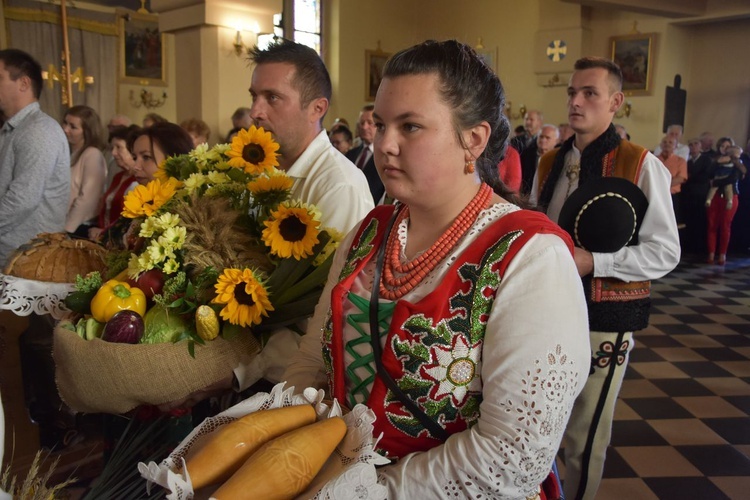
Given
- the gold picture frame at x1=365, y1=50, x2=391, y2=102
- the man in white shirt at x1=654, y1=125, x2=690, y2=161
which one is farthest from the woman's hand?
the gold picture frame at x1=365, y1=50, x2=391, y2=102

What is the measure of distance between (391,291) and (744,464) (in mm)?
2930

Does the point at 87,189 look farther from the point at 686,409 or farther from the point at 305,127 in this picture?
the point at 686,409

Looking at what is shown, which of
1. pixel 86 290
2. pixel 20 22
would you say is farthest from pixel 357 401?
pixel 20 22

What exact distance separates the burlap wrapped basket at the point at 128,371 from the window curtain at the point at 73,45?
33.2 feet

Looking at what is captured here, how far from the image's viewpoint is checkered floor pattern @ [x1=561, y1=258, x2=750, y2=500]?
3.29 meters

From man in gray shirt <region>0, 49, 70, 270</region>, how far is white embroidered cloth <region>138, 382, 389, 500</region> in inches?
117

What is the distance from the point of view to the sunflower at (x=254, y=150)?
208cm

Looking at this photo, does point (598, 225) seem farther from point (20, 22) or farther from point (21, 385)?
point (20, 22)

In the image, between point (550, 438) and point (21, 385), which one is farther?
point (21, 385)

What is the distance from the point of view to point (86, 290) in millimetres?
1995

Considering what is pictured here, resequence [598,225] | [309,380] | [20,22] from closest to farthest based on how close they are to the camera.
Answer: [309,380] < [598,225] < [20,22]

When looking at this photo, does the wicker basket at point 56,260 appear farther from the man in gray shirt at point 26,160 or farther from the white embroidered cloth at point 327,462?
the man in gray shirt at point 26,160

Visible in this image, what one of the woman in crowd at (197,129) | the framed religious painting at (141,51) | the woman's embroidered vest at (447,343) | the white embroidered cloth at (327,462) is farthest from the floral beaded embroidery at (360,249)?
the framed religious painting at (141,51)

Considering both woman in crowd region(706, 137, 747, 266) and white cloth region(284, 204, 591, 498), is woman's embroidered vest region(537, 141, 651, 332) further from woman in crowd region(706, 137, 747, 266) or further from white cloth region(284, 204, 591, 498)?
woman in crowd region(706, 137, 747, 266)
